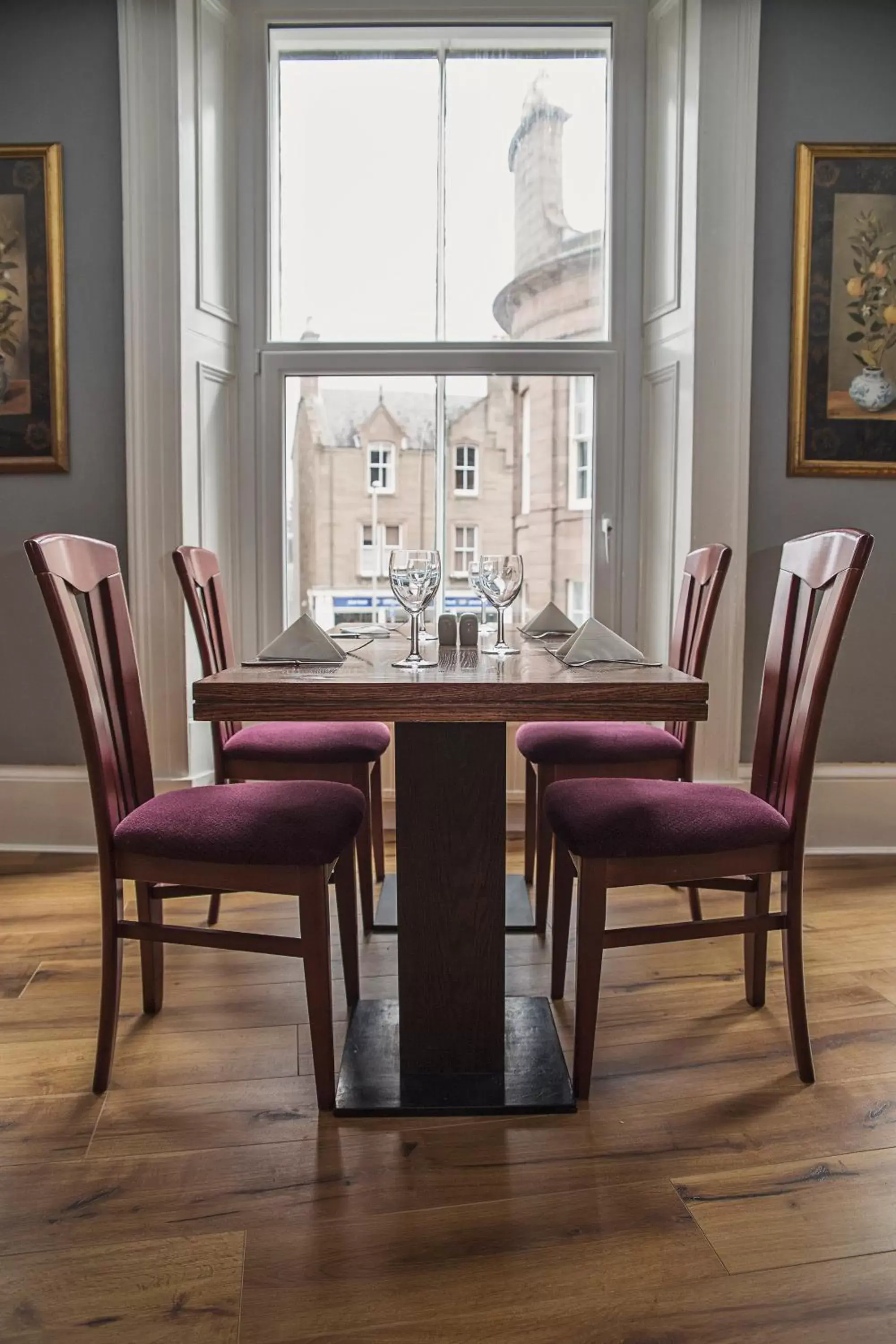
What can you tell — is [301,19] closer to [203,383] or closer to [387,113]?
[387,113]

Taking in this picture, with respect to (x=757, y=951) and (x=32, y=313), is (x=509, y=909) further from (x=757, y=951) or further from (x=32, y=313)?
(x=32, y=313)

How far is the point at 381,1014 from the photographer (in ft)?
6.67

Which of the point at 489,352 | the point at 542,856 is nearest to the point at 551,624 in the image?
the point at 542,856

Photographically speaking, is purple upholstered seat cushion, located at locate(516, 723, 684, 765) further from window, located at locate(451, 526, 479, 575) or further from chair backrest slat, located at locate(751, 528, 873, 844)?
window, located at locate(451, 526, 479, 575)

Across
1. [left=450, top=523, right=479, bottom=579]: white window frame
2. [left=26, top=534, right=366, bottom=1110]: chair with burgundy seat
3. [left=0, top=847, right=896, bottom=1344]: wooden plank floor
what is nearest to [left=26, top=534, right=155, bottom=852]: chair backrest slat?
[left=26, top=534, right=366, bottom=1110]: chair with burgundy seat

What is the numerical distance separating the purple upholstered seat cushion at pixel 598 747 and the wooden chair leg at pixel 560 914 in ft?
1.13

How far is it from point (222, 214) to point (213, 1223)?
285 cm

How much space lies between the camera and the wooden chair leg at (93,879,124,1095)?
177 centimetres

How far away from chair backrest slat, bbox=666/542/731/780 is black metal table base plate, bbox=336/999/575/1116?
81 centimetres

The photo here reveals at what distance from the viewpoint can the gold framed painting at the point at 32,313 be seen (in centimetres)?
309

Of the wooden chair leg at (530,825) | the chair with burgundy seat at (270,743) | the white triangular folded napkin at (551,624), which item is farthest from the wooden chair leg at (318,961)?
the wooden chair leg at (530,825)

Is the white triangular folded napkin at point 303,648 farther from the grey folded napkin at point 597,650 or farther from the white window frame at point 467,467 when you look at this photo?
the white window frame at point 467,467

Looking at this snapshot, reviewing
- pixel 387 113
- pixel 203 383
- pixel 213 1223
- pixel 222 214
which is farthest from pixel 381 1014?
pixel 387 113

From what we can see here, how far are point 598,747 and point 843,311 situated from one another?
1644 millimetres
